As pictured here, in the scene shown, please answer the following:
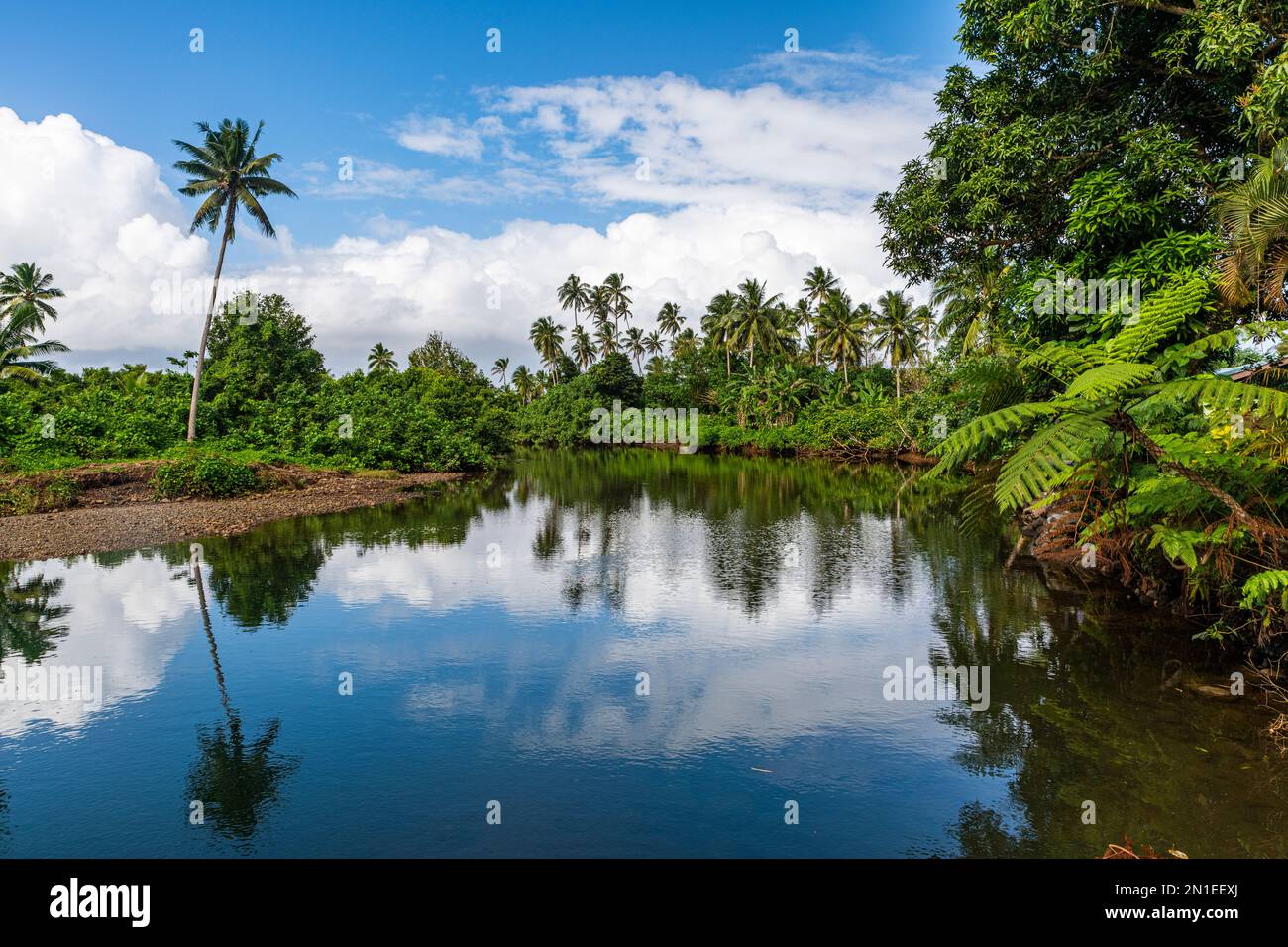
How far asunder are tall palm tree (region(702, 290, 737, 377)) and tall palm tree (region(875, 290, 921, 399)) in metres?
16.1

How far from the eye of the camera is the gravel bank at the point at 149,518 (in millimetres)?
23438

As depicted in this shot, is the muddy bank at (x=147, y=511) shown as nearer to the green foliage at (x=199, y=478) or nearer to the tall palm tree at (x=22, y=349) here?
the green foliage at (x=199, y=478)

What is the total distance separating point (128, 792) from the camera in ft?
28.4

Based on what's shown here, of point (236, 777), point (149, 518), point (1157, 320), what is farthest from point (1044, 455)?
point (149, 518)

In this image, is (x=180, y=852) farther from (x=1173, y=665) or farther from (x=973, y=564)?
(x=973, y=564)

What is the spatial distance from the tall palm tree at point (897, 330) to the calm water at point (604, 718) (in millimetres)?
50992

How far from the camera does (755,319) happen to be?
7644 cm

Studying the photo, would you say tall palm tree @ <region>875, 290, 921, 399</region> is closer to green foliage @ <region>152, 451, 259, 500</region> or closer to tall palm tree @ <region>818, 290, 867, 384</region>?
tall palm tree @ <region>818, 290, 867, 384</region>

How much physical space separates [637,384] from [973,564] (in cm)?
7128

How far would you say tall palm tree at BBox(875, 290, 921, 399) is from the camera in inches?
2611

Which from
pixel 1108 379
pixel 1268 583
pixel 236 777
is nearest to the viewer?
pixel 1108 379

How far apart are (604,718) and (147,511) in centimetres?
2626

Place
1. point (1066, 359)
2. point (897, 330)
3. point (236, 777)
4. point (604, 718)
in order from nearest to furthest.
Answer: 1. point (236, 777)
2. point (1066, 359)
3. point (604, 718)
4. point (897, 330)

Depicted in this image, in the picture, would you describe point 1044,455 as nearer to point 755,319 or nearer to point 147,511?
point 147,511
